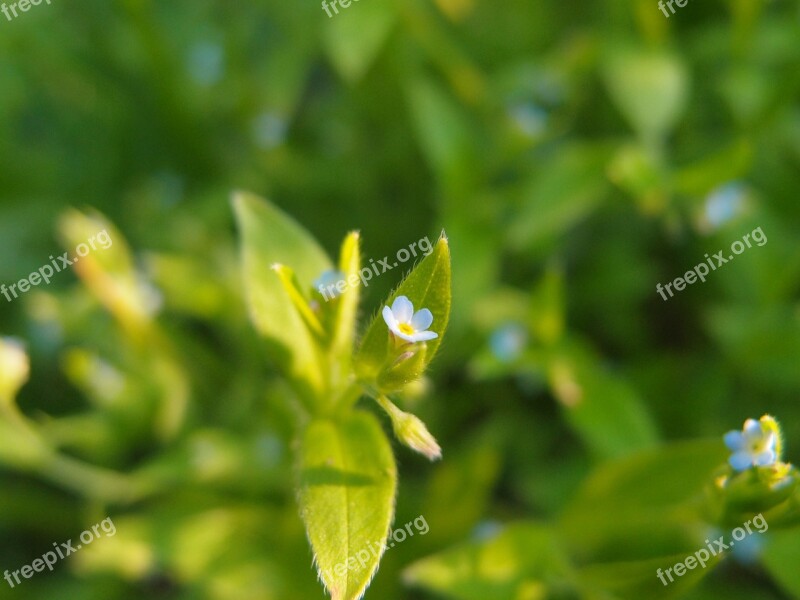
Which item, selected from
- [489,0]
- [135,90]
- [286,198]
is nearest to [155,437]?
[286,198]

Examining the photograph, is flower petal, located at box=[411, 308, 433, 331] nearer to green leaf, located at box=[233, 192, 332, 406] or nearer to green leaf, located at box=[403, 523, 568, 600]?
green leaf, located at box=[233, 192, 332, 406]

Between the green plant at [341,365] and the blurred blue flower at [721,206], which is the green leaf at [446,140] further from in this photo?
the green plant at [341,365]

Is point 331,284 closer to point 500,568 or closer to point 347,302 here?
point 347,302

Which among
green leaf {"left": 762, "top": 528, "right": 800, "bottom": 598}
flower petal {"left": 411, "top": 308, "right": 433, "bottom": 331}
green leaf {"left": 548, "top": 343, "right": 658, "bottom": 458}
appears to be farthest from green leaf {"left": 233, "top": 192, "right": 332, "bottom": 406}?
green leaf {"left": 762, "top": 528, "right": 800, "bottom": 598}

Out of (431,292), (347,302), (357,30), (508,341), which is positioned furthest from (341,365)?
(357,30)

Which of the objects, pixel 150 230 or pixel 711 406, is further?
pixel 150 230

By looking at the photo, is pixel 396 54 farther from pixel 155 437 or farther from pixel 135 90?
pixel 155 437
